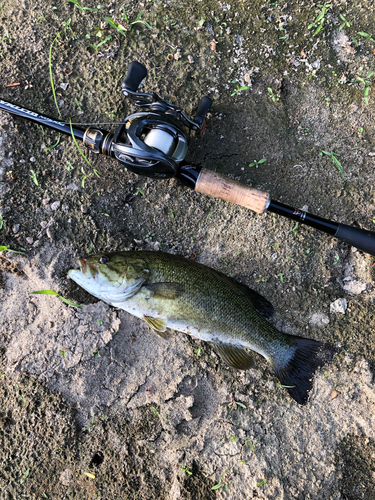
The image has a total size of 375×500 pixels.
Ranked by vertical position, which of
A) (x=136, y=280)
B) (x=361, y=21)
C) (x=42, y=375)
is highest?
(x=361, y=21)

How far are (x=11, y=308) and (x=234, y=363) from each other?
6.50 feet

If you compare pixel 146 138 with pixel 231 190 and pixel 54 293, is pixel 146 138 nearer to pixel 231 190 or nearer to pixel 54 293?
pixel 231 190

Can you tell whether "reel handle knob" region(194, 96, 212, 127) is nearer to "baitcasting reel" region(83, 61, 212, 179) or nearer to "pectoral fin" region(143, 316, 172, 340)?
"baitcasting reel" region(83, 61, 212, 179)

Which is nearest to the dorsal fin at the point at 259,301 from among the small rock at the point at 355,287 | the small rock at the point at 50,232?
the small rock at the point at 355,287

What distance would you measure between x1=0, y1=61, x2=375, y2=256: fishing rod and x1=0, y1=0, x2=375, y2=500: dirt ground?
32 centimetres

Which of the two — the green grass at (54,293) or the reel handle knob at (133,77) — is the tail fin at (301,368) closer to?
the green grass at (54,293)

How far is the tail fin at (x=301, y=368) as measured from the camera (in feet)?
9.32

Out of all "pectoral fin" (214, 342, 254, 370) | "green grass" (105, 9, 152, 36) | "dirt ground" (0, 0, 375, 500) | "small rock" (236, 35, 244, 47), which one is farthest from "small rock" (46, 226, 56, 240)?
"small rock" (236, 35, 244, 47)

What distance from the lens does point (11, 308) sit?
2812mm

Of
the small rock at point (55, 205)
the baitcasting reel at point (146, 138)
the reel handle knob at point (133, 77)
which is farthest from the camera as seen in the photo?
the small rock at point (55, 205)

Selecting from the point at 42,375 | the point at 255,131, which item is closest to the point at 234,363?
the point at 42,375

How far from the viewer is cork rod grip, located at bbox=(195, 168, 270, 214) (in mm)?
2768

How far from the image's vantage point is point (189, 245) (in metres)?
3.09

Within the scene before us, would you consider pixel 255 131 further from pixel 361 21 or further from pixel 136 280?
pixel 136 280
